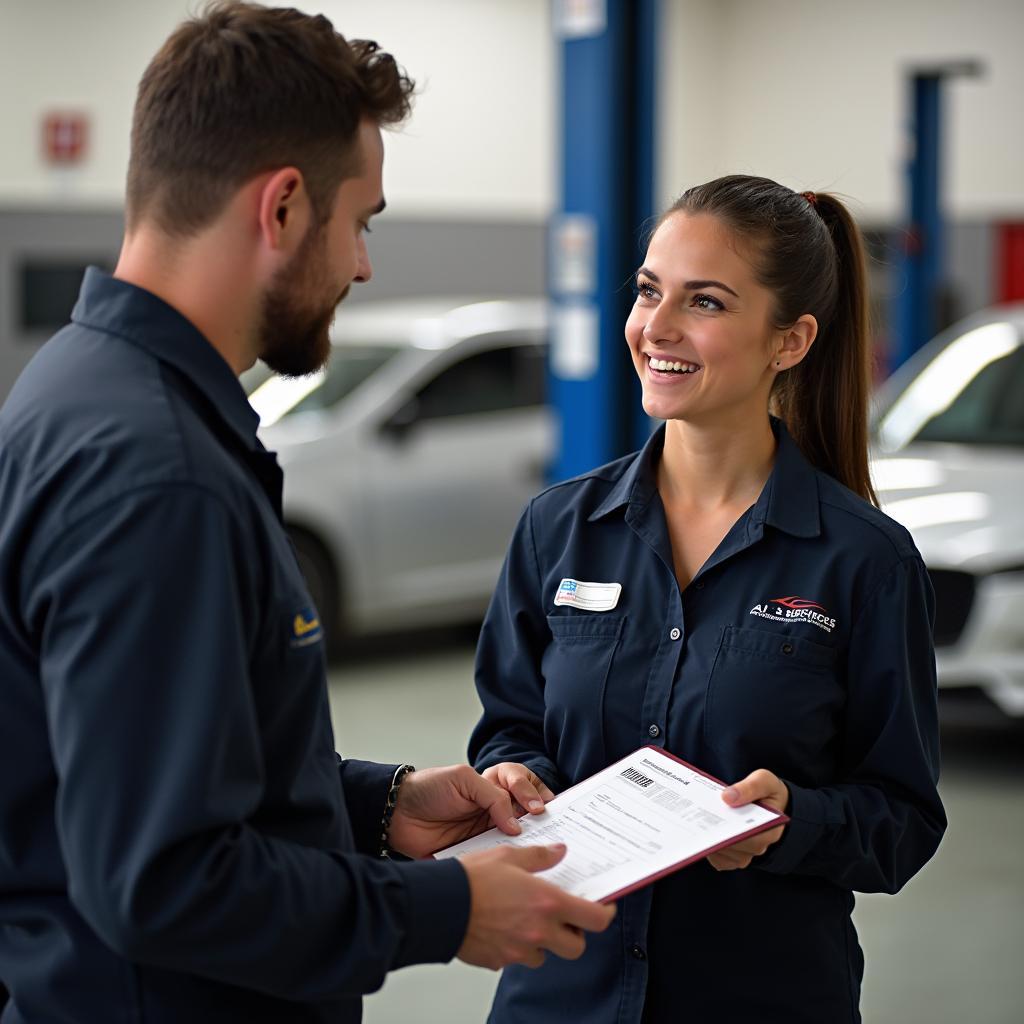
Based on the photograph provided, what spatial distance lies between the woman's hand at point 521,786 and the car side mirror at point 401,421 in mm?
4642

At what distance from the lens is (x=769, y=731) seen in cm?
192

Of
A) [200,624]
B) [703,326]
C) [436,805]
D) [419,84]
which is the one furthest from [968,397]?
[419,84]

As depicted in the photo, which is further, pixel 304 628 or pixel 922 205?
pixel 922 205

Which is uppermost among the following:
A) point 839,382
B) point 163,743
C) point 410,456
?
point 839,382

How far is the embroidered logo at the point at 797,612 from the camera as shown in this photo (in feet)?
6.39

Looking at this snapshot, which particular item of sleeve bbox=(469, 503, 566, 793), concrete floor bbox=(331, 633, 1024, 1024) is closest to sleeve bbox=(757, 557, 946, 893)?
sleeve bbox=(469, 503, 566, 793)

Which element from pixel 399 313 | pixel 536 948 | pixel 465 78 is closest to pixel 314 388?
pixel 399 313

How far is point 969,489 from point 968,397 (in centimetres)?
82

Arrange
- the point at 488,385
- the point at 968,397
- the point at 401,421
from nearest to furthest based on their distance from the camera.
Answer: the point at 968,397, the point at 401,421, the point at 488,385

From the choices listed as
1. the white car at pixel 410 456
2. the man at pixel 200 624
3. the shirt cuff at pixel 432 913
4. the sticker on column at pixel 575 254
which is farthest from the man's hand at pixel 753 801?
the white car at pixel 410 456

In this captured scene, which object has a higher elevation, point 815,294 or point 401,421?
point 815,294

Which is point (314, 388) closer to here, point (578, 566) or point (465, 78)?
point (578, 566)

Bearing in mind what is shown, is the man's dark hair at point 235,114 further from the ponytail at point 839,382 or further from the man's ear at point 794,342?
the ponytail at point 839,382

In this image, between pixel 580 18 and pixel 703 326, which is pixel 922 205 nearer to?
pixel 580 18
